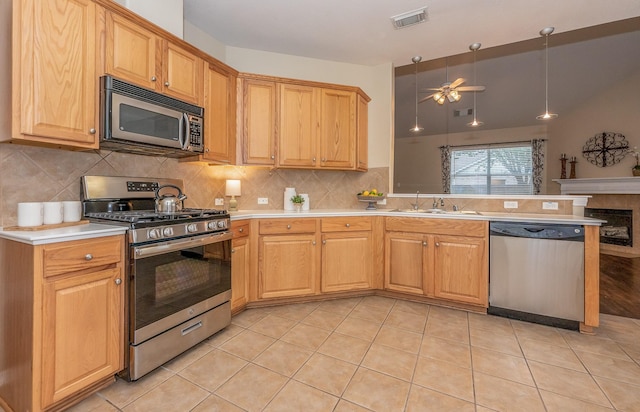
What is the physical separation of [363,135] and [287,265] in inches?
70.8

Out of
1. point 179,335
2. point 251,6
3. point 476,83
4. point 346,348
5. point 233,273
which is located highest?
point 476,83

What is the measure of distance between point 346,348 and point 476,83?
5.46 metres

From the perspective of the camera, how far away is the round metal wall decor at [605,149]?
536 cm

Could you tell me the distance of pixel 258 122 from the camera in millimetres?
3004

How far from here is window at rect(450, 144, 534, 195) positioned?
6.96 metres

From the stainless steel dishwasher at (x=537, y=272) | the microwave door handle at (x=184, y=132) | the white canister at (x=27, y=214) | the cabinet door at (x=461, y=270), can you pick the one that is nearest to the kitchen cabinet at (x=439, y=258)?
the cabinet door at (x=461, y=270)

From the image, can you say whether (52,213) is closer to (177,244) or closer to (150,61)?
(177,244)

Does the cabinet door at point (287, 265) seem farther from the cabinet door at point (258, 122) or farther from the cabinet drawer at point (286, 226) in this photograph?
the cabinet door at point (258, 122)

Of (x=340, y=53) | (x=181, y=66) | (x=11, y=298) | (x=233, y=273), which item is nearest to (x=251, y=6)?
(x=181, y=66)

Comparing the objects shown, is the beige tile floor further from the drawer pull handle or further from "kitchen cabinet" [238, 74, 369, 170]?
"kitchen cabinet" [238, 74, 369, 170]

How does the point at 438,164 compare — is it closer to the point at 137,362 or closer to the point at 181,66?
the point at 181,66

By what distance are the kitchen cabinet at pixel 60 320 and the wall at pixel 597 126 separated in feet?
25.4

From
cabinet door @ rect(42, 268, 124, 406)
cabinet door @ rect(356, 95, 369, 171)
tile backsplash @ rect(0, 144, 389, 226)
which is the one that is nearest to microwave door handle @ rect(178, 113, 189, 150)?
tile backsplash @ rect(0, 144, 389, 226)

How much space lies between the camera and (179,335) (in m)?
1.88
